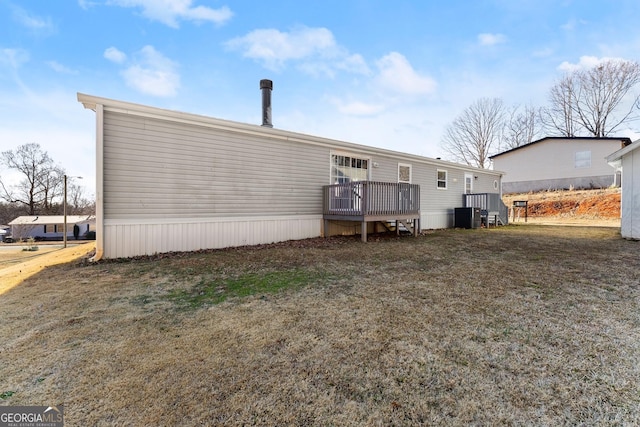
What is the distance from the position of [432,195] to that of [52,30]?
1458 centimetres

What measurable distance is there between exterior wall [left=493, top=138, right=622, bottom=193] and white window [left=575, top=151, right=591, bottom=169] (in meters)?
0.15

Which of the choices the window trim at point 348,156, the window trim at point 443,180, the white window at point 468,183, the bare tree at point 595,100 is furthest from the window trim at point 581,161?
the window trim at point 348,156

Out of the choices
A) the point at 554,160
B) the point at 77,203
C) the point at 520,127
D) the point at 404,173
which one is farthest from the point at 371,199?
the point at 77,203

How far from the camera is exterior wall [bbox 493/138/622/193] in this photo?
18.3 metres

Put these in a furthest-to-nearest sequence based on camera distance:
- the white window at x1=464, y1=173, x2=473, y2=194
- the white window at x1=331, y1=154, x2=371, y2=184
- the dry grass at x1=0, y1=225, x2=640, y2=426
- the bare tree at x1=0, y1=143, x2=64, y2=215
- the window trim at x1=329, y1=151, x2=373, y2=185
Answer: the bare tree at x1=0, y1=143, x2=64, y2=215 < the white window at x1=464, y1=173, x2=473, y2=194 < the white window at x1=331, y1=154, x2=371, y2=184 < the window trim at x1=329, y1=151, x2=373, y2=185 < the dry grass at x1=0, y1=225, x2=640, y2=426

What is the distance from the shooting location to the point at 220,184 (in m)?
7.15

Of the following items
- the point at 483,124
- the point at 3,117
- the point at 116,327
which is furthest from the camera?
the point at 483,124

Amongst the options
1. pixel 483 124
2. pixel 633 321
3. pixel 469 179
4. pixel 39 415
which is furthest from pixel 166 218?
pixel 483 124

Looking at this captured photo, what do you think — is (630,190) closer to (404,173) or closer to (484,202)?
(484,202)

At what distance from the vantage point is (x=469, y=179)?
14008 millimetres

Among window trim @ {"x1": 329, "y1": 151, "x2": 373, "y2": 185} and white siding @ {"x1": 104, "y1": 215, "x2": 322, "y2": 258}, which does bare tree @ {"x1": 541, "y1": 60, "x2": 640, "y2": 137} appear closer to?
window trim @ {"x1": 329, "y1": 151, "x2": 373, "y2": 185}

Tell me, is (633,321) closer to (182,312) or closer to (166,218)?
(182,312)

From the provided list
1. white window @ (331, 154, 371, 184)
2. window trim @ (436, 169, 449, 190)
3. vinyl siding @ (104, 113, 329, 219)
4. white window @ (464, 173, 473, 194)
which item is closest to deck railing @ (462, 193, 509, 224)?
white window @ (464, 173, 473, 194)

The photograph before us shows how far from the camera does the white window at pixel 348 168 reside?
30.7 ft
